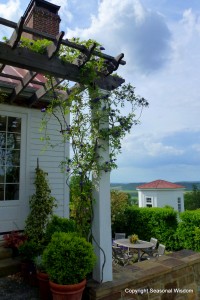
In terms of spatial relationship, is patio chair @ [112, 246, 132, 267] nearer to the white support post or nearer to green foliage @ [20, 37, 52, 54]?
the white support post

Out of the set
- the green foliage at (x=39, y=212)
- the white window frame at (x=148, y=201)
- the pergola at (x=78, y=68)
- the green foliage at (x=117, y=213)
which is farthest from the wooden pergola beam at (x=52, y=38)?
the white window frame at (x=148, y=201)

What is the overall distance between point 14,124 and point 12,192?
1.38 m

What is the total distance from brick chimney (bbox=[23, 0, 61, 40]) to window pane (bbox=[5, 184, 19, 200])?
5.03 metres

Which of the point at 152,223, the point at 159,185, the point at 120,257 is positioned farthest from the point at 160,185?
the point at 120,257

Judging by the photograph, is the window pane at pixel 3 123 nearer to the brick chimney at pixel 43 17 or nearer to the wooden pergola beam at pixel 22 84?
the wooden pergola beam at pixel 22 84

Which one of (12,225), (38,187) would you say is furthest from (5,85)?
(12,225)

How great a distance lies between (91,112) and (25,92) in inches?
85.5

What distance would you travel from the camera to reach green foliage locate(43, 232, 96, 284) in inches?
94.6

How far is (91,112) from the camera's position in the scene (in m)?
3.06

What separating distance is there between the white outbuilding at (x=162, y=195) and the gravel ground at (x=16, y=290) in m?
18.9

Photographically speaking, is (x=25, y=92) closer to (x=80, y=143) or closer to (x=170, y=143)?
(x=80, y=143)

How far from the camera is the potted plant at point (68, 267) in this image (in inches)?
93.6

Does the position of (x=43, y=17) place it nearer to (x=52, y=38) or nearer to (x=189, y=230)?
(x=52, y=38)

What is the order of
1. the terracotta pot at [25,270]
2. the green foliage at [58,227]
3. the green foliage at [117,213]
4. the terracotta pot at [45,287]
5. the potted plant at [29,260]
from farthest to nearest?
the green foliage at [117,213] < the green foliage at [58,227] < the terracotta pot at [25,270] < the potted plant at [29,260] < the terracotta pot at [45,287]
